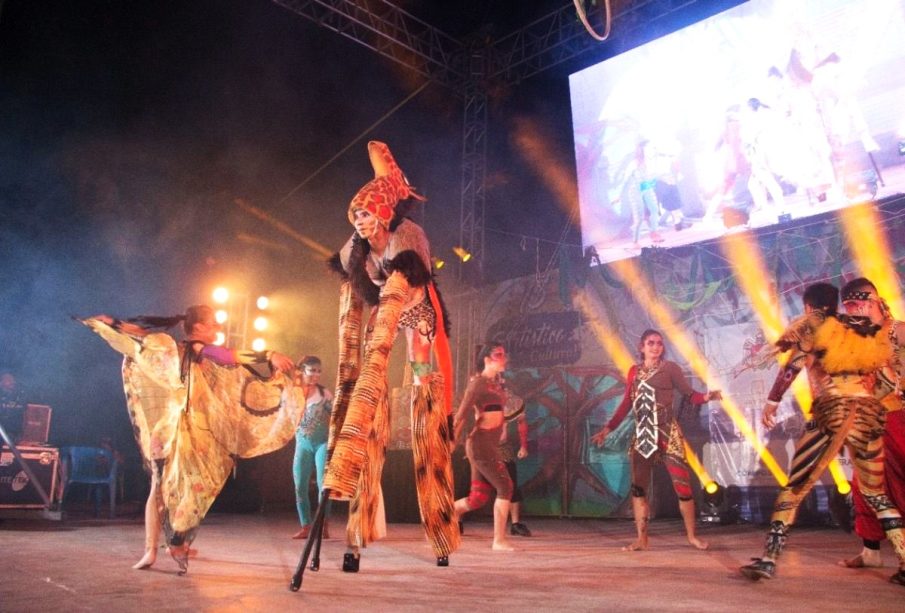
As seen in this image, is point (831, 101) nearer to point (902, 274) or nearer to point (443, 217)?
point (902, 274)

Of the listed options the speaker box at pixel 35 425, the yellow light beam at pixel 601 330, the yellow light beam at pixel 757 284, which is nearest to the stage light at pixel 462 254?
the yellow light beam at pixel 601 330

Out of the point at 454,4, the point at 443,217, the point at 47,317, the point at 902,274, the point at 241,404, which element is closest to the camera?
the point at 241,404

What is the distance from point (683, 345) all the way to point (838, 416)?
21.2 ft

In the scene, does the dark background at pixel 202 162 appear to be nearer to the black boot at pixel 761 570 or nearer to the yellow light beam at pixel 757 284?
the yellow light beam at pixel 757 284

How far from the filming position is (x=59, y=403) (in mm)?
11711

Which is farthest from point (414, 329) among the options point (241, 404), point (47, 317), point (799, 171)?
point (47, 317)

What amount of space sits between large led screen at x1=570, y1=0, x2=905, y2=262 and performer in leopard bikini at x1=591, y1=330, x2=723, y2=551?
3747mm

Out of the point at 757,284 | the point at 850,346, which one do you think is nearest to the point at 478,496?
the point at 850,346

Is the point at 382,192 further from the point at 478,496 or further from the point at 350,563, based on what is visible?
the point at 478,496

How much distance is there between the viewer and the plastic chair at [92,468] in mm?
10078

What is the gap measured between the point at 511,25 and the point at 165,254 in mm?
7609

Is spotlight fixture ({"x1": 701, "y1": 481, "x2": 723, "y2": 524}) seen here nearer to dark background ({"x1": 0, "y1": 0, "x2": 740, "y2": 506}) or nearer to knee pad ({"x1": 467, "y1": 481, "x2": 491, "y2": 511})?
knee pad ({"x1": 467, "y1": 481, "x2": 491, "y2": 511})

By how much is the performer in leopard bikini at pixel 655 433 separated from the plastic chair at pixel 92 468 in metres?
7.41

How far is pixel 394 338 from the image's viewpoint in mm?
3834
